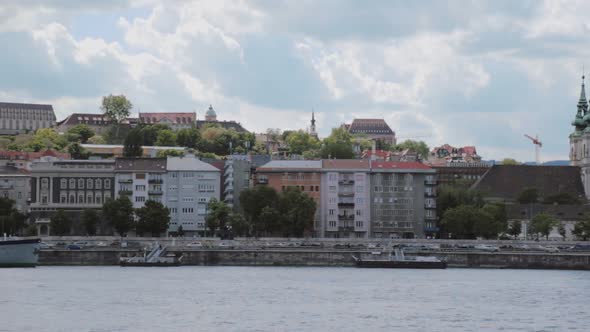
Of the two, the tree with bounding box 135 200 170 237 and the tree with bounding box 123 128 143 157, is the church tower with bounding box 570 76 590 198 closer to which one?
the tree with bounding box 123 128 143 157

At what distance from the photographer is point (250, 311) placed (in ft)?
232

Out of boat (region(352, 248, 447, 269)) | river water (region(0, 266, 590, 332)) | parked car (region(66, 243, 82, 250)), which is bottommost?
river water (region(0, 266, 590, 332))

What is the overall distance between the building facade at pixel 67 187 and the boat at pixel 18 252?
3206 cm

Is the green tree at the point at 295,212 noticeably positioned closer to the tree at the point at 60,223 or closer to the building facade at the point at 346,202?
the building facade at the point at 346,202

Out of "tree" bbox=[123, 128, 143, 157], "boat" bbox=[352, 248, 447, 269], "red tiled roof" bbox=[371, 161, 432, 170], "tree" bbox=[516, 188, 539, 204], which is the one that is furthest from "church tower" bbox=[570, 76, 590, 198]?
"boat" bbox=[352, 248, 447, 269]

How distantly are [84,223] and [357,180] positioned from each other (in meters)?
25.6

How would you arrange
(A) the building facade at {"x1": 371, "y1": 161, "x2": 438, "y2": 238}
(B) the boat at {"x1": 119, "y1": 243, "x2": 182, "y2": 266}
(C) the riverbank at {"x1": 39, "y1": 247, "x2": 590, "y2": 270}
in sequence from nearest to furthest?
(B) the boat at {"x1": 119, "y1": 243, "x2": 182, "y2": 266} → (C) the riverbank at {"x1": 39, "y1": 247, "x2": 590, "y2": 270} → (A) the building facade at {"x1": 371, "y1": 161, "x2": 438, "y2": 238}

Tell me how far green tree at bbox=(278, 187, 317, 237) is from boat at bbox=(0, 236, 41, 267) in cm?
2854

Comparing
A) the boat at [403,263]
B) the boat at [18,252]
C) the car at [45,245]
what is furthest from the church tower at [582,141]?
the boat at [18,252]

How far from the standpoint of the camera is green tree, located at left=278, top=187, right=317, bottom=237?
423 feet

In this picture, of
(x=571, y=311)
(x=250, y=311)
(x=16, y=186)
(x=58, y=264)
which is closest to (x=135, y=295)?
(x=250, y=311)

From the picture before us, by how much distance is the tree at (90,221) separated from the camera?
431 feet

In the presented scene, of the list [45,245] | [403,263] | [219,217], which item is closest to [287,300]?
[403,263]

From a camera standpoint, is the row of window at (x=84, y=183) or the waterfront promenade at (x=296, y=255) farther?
the row of window at (x=84, y=183)
